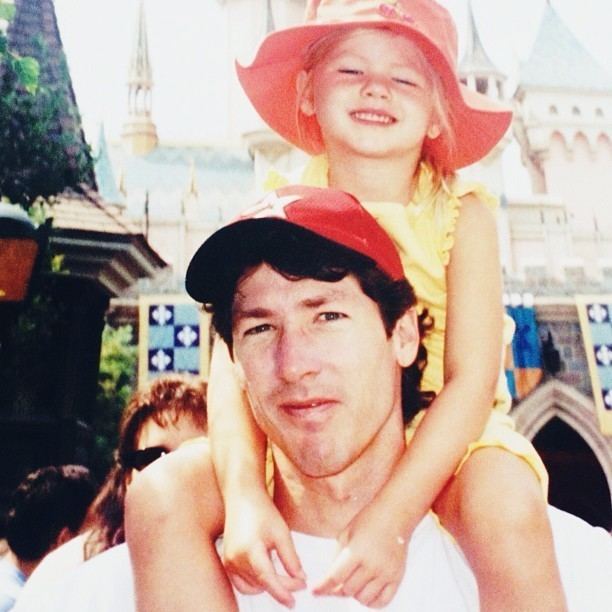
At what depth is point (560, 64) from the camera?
29.8 meters

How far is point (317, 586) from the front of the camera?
2.86 feet

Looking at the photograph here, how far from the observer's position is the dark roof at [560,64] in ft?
97.1

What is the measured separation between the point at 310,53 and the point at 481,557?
0.84m

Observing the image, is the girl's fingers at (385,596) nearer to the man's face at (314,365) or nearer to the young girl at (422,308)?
the young girl at (422,308)

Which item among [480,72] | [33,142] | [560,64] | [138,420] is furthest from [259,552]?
[560,64]

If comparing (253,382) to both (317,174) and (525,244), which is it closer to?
(317,174)

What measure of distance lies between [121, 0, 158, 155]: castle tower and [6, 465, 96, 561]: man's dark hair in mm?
28899

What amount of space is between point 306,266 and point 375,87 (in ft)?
1.07

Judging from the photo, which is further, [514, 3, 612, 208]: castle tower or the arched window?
[514, 3, 612, 208]: castle tower

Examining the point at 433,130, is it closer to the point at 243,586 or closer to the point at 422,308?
the point at 422,308

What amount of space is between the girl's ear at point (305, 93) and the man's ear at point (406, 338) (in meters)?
0.45

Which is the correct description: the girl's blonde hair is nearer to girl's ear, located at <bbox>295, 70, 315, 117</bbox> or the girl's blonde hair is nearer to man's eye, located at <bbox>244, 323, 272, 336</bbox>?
girl's ear, located at <bbox>295, 70, 315, 117</bbox>

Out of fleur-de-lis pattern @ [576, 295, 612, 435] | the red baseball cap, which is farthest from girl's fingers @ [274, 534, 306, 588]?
fleur-de-lis pattern @ [576, 295, 612, 435]

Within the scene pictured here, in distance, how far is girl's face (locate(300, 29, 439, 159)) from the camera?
1.12 meters
